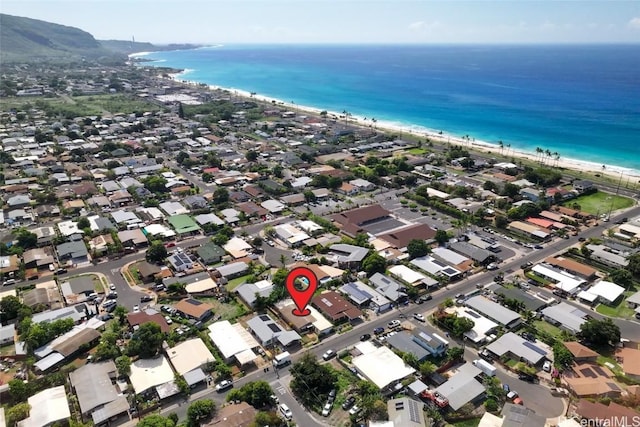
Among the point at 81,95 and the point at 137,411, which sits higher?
the point at 81,95

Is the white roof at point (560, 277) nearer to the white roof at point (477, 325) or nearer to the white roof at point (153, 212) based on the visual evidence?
the white roof at point (477, 325)

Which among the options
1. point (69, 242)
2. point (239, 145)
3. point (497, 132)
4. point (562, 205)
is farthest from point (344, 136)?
point (69, 242)

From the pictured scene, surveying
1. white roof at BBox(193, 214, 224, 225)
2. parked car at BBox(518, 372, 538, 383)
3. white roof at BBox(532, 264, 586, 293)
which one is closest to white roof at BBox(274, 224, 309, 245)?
white roof at BBox(193, 214, 224, 225)

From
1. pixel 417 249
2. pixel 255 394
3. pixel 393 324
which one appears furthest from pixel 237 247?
pixel 255 394

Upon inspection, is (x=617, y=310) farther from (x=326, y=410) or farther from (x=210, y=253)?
(x=210, y=253)

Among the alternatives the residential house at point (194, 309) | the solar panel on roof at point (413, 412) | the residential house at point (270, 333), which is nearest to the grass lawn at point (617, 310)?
the solar panel on roof at point (413, 412)

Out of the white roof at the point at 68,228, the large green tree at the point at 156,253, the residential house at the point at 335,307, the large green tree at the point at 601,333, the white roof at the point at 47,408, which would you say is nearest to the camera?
the white roof at the point at 47,408

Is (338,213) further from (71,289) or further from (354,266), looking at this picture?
(71,289)
